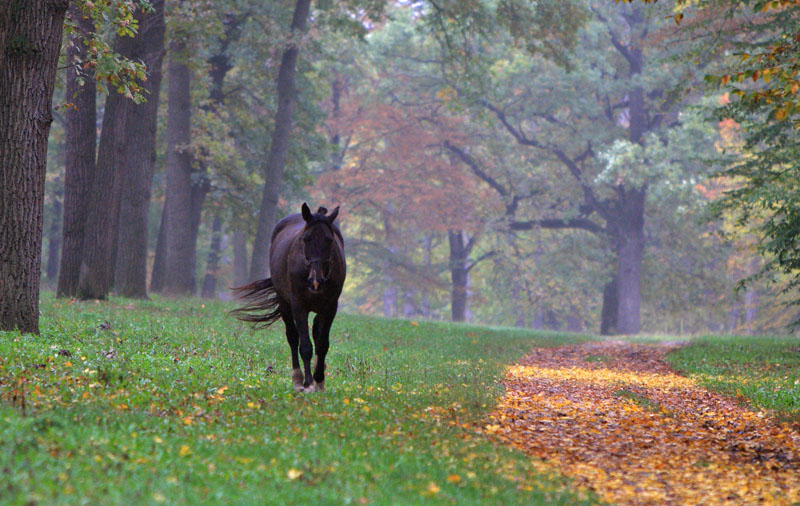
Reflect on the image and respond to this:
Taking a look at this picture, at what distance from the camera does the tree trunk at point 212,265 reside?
5034cm

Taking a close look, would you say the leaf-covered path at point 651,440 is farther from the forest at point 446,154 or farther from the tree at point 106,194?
the tree at point 106,194

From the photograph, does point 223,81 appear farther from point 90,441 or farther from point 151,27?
point 90,441

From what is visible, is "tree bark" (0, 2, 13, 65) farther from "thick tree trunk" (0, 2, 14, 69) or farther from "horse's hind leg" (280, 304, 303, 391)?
"horse's hind leg" (280, 304, 303, 391)

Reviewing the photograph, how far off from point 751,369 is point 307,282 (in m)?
13.4

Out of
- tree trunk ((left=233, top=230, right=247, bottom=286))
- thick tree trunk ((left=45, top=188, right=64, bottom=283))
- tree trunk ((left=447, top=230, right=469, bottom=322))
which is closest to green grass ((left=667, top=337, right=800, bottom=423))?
tree trunk ((left=447, top=230, right=469, bottom=322))

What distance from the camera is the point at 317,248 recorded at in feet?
37.9

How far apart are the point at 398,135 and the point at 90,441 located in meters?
46.0

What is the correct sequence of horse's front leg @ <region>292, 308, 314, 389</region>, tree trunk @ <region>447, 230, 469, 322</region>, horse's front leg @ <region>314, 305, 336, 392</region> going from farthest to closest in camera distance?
1. tree trunk @ <region>447, 230, 469, 322</region>
2. horse's front leg @ <region>314, 305, 336, 392</region>
3. horse's front leg @ <region>292, 308, 314, 389</region>

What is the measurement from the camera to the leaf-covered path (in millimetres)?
8047

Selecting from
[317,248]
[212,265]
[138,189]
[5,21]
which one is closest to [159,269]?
[138,189]

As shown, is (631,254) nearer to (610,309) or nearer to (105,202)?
(610,309)

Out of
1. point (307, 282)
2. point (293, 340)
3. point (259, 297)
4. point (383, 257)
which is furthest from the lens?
point (383, 257)

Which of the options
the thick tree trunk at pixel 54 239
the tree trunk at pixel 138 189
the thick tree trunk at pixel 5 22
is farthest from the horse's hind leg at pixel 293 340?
the thick tree trunk at pixel 54 239

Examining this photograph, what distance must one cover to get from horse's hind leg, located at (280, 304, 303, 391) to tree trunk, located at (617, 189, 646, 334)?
39082 mm
